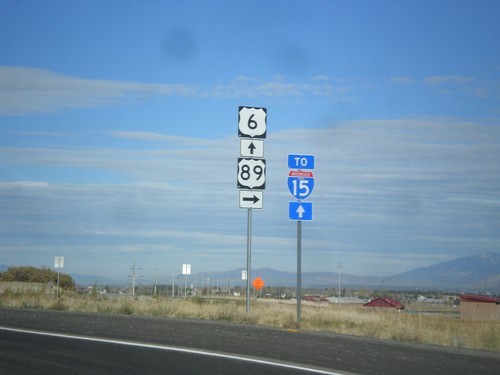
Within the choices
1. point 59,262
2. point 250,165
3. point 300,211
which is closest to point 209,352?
point 300,211

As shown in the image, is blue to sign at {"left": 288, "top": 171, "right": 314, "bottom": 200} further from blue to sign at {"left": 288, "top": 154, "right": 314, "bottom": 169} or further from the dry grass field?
the dry grass field

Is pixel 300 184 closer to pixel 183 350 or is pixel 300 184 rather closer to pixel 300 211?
pixel 300 211

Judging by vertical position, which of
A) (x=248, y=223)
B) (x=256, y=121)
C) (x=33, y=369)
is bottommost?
(x=33, y=369)

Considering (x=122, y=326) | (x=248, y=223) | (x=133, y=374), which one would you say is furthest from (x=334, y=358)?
(x=248, y=223)

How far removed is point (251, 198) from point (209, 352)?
818 centimetres

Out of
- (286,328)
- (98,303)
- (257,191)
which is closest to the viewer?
(286,328)

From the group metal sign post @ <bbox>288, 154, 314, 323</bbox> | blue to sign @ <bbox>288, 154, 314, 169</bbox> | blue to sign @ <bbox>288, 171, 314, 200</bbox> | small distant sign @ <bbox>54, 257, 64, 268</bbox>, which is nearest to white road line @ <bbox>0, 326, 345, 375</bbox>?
metal sign post @ <bbox>288, 154, 314, 323</bbox>

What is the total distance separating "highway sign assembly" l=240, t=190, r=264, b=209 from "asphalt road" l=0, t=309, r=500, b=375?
14.2 ft

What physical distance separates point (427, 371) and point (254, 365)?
2.65 meters

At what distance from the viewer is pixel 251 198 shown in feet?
64.3

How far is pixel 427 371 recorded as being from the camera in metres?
10.5

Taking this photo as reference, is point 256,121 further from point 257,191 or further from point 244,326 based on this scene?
point 244,326

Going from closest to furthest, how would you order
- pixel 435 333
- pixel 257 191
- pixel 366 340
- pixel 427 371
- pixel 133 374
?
pixel 133 374
pixel 427 371
pixel 366 340
pixel 435 333
pixel 257 191

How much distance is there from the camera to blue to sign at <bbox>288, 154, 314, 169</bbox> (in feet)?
61.2
